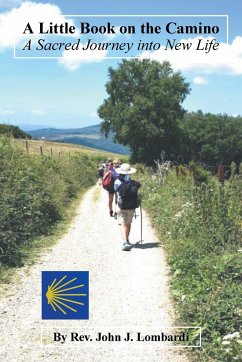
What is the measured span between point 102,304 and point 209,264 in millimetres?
1906

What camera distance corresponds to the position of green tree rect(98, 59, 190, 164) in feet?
192

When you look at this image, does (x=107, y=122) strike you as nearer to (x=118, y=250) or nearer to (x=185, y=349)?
(x=118, y=250)

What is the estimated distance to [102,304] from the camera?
6988 millimetres

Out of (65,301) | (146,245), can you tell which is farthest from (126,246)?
(65,301)

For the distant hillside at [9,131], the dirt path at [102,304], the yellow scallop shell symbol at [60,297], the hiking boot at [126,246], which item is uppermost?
the distant hillside at [9,131]

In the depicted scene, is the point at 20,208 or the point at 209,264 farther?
the point at 20,208

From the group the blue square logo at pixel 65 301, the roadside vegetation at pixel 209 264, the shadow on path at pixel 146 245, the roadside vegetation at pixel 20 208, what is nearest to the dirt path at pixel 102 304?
the shadow on path at pixel 146 245

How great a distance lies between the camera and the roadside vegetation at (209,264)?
5.49 meters

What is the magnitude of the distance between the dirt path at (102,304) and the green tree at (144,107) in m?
47.6

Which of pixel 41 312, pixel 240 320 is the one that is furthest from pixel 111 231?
pixel 240 320

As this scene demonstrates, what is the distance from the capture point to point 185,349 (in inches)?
215

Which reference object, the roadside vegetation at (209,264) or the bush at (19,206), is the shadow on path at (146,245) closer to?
the roadside vegetation at (209,264)

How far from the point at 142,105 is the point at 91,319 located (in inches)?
2106

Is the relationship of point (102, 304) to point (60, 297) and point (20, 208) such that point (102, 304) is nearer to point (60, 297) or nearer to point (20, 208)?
point (60, 297)
